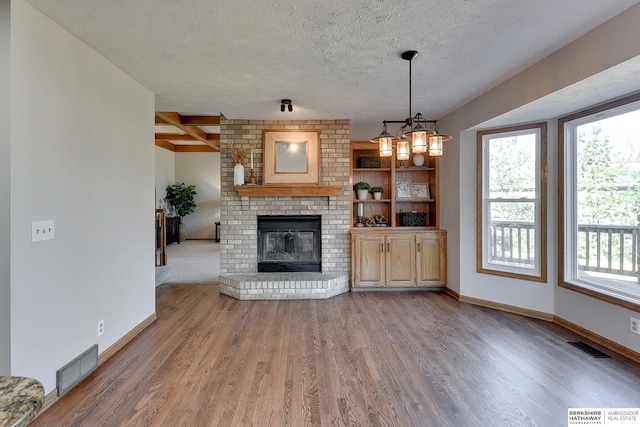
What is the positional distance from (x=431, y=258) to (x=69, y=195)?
4.29 meters

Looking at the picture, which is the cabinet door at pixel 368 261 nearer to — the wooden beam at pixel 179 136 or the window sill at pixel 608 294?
the window sill at pixel 608 294

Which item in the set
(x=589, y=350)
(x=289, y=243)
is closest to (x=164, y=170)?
(x=289, y=243)

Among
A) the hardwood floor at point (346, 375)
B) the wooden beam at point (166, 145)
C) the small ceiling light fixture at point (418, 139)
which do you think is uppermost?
the wooden beam at point (166, 145)

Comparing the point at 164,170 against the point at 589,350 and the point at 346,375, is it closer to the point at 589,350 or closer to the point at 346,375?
the point at 346,375

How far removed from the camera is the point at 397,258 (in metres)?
4.67

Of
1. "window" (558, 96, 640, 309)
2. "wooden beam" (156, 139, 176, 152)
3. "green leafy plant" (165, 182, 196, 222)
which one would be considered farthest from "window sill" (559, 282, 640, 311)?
"wooden beam" (156, 139, 176, 152)

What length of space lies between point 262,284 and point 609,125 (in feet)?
13.6

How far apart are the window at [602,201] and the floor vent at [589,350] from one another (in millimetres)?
465

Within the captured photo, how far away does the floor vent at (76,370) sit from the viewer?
2.17 m

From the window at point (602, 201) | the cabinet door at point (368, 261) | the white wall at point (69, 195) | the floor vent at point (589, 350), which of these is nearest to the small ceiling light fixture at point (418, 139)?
the window at point (602, 201)

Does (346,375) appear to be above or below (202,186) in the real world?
below

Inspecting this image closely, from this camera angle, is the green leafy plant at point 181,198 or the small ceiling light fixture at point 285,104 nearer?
the small ceiling light fixture at point 285,104

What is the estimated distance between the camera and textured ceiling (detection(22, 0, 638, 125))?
2.03 metres

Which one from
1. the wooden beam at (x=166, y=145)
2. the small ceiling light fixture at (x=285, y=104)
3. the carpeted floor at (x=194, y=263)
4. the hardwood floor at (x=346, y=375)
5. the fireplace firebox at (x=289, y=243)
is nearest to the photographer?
the hardwood floor at (x=346, y=375)
